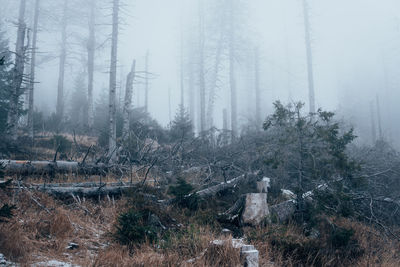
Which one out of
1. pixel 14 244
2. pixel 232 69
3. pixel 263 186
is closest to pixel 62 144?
pixel 14 244

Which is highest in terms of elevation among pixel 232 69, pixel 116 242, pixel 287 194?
pixel 232 69

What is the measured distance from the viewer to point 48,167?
720cm

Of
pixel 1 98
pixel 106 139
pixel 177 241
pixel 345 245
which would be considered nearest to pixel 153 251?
pixel 177 241

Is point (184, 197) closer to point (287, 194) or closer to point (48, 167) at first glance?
point (287, 194)

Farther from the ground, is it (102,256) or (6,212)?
(6,212)

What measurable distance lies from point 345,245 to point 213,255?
9.33ft

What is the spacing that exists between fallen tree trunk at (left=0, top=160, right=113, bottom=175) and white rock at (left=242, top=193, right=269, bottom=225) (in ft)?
13.7

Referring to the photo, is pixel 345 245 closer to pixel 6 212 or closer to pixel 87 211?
pixel 87 211

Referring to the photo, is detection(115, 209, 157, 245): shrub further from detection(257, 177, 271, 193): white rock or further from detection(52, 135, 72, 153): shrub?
detection(52, 135, 72, 153): shrub

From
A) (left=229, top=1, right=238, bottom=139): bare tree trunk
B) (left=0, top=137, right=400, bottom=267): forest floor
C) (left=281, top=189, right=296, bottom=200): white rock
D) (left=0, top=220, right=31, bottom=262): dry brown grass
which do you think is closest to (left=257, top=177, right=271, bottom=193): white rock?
(left=281, top=189, right=296, bottom=200): white rock

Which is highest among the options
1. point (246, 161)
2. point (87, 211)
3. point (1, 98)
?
point (1, 98)

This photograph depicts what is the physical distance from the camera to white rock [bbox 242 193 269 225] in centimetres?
560

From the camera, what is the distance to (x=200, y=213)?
6.00 metres

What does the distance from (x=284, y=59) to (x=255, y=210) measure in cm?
5043
